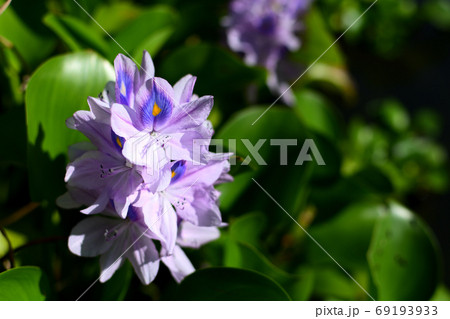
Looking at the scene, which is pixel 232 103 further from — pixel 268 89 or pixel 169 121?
pixel 169 121

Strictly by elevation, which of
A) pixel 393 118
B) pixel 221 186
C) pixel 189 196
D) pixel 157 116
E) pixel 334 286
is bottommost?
pixel 334 286

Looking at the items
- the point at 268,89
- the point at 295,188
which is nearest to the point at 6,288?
the point at 295,188

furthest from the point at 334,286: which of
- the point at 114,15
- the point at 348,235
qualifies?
the point at 114,15

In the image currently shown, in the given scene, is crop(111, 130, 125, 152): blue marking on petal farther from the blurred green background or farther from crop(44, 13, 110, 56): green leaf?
crop(44, 13, 110, 56): green leaf

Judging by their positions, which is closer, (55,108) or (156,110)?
(156,110)

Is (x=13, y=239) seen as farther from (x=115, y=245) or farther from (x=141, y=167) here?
(x=141, y=167)

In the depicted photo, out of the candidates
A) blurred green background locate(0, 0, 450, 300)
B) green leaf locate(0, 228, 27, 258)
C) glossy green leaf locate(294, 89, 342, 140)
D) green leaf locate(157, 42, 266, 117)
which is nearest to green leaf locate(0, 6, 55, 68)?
blurred green background locate(0, 0, 450, 300)

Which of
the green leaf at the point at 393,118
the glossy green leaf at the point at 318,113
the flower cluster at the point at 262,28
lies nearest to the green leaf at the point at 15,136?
the flower cluster at the point at 262,28
